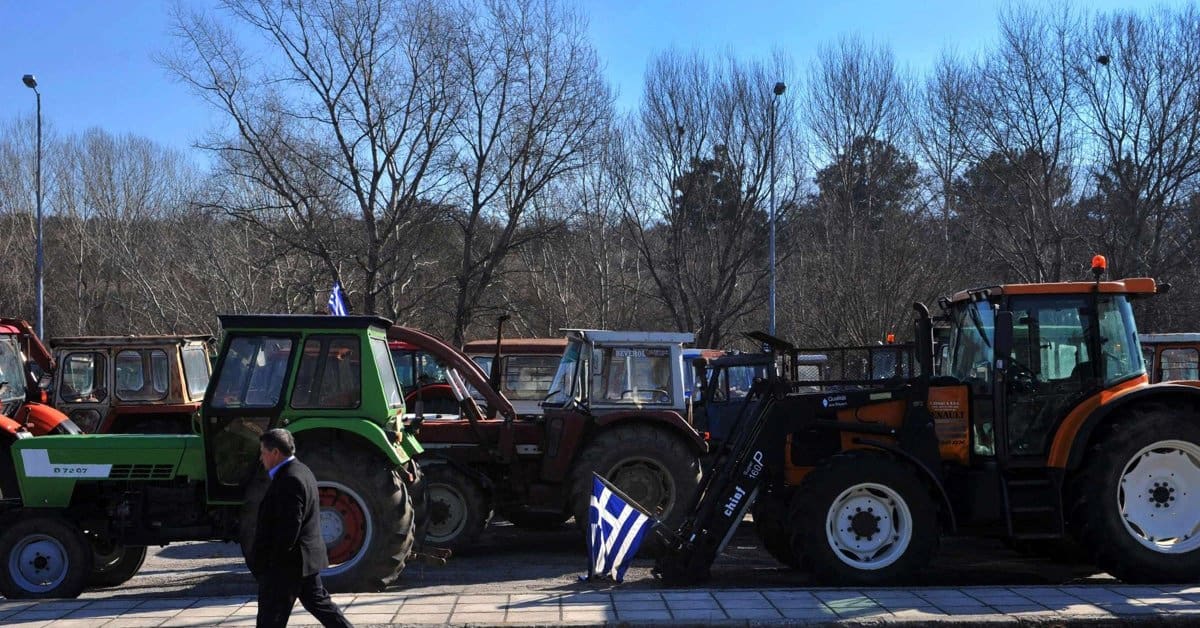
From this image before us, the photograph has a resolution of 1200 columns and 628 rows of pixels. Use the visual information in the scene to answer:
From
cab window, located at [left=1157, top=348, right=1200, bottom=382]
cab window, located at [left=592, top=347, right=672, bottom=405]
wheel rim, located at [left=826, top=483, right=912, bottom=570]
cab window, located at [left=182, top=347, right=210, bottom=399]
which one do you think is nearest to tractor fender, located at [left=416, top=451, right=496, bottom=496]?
cab window, located at [left=592, top=347, right=672, bottom=405]

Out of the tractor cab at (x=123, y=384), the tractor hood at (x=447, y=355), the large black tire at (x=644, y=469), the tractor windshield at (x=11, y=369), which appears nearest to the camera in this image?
the tractor hood at (x=447, y=355)

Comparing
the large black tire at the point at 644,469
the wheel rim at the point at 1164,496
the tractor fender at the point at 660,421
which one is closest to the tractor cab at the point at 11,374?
the large black tire at the point at 644,469

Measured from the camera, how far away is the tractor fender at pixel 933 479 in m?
8.87

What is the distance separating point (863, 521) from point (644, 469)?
3.14m

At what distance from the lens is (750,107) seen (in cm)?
3127

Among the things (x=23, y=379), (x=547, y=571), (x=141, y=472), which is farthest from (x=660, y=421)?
(x=23, y=379)

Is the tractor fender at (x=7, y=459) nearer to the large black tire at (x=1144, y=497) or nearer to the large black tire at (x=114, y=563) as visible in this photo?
the large black tire at (x=114, y=563)

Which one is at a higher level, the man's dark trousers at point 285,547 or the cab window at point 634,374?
the cab window at point 634,374

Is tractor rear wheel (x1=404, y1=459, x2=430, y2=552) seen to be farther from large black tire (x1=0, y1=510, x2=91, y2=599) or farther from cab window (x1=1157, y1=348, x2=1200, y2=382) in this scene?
cab window (x1=1157, y1=348, x2=1200, y2=382)

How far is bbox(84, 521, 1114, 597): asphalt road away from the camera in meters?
9.43

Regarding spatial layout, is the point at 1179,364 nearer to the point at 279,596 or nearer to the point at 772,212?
the point at 772,212

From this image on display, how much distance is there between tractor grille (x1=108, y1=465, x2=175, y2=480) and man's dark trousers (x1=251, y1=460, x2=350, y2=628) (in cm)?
330

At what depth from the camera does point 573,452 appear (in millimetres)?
11398

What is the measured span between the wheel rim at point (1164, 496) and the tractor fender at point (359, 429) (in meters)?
6.13
